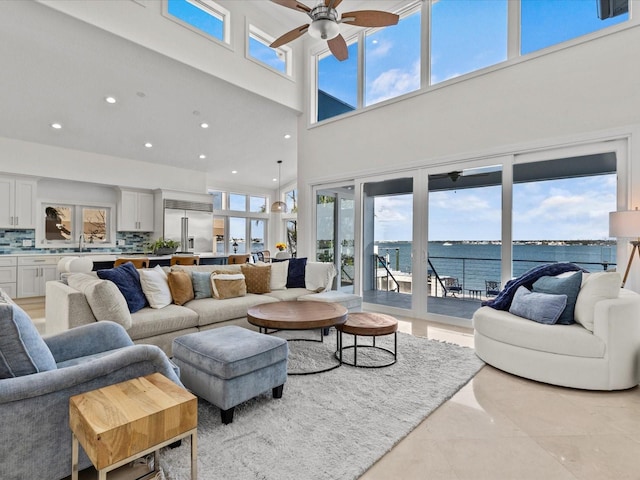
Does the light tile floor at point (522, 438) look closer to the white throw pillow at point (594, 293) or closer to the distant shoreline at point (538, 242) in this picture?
the white throw pillow at point (594, 293)

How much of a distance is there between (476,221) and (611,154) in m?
1.49

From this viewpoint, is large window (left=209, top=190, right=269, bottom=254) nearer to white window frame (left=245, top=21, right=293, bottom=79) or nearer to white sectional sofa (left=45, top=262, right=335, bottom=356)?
white window frame (left=245, top=21, right=293, bottom=79)

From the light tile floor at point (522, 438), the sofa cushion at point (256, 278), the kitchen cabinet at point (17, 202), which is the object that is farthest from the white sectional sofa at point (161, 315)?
the kitchen cabinet at point (17, 202)

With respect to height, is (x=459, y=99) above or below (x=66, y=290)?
above

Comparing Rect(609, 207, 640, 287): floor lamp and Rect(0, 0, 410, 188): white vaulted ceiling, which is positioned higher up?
Rect(0, 0, 410, 188): white vaulted ceiling

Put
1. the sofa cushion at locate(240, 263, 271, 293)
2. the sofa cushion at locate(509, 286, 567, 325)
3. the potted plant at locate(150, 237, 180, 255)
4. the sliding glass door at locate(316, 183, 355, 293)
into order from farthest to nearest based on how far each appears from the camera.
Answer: the potted plant at locate(150, 237, 180, 255), the sliding glass door at locate(316, 183, 355, 293), the sofa cushion at locate(240, 263, 271, 293), the sofa cushion at locate(509, 286, 567, 325)

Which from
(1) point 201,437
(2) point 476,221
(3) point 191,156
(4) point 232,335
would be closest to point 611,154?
(2) point 476,221

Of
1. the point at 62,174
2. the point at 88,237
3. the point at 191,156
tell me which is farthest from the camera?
the point at 191,156

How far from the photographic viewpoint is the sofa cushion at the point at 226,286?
3.81 metres

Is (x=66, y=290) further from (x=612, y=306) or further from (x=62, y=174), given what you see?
(x=62, y=174)

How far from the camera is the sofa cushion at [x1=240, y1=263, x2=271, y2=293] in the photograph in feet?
14.0

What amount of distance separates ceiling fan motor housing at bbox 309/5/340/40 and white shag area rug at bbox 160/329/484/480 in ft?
9.85

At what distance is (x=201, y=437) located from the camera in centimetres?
192

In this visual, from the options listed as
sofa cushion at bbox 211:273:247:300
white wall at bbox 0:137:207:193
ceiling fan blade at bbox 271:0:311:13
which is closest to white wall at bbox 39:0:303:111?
ceiling fan blade at bbox 271:0:311:13
